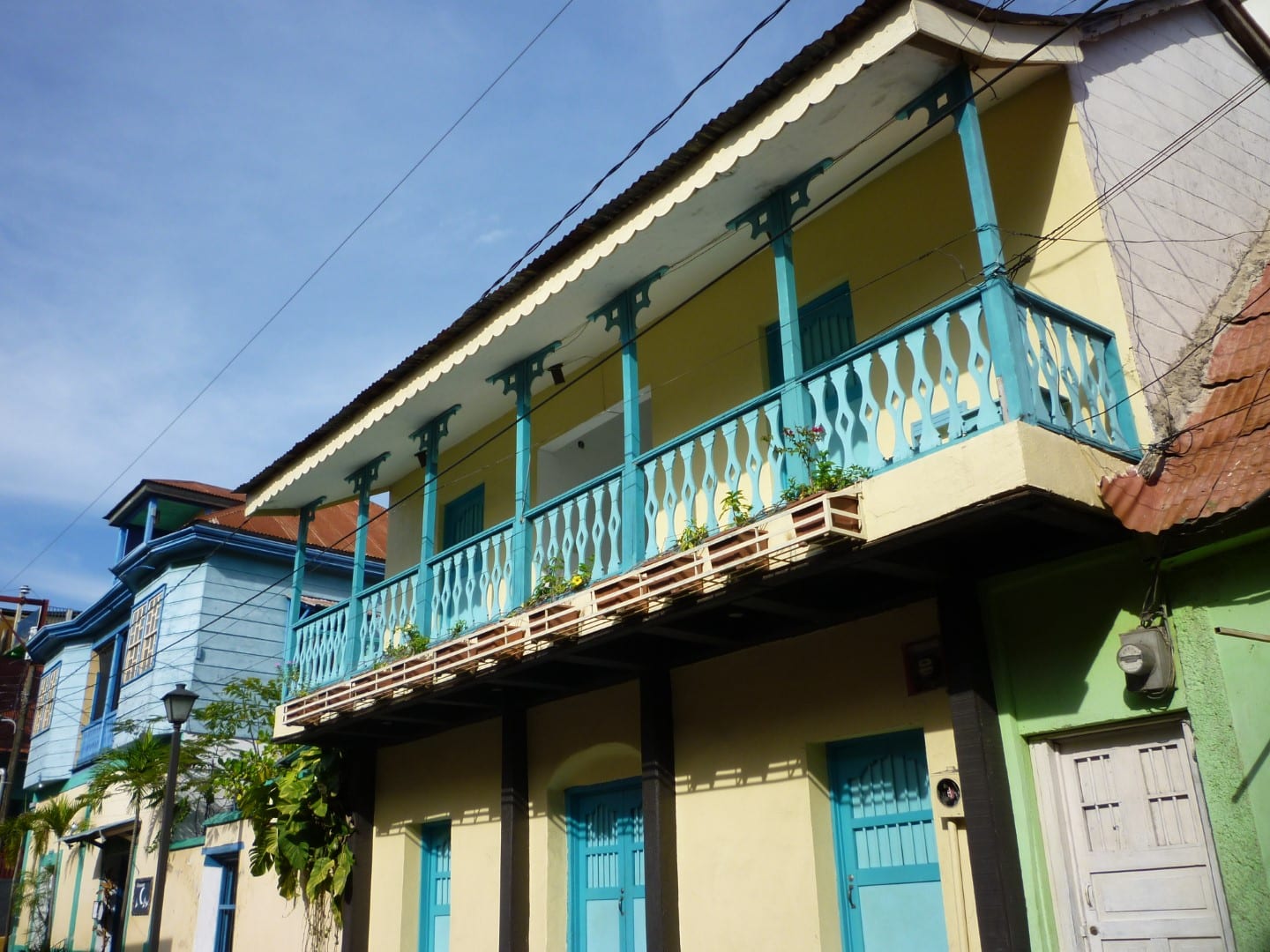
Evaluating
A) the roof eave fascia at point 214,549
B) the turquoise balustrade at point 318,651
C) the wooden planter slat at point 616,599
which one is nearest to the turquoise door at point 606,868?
the wooden planter slat at point 616,599

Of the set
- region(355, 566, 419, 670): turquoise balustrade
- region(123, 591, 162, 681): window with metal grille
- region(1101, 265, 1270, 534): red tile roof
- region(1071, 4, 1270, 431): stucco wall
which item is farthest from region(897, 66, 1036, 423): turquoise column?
region(123, 591, 162, 681): window with metal grille

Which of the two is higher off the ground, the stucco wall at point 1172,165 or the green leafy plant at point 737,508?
the stucco wall at point 1172,165

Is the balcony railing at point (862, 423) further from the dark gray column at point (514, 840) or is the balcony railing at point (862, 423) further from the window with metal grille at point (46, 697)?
the window with metal grille at point (46, 697)

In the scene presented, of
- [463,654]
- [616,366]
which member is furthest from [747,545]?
[616,366]

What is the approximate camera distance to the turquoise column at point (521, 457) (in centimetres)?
915

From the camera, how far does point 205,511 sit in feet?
69.6

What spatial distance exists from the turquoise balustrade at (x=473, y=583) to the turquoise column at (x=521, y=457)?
13cm

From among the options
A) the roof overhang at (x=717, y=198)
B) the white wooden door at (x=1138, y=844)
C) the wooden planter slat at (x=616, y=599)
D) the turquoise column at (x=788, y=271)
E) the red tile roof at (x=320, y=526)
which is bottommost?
the white wooden door at (x=1138, y=844)

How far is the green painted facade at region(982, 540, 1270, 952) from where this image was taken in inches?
213

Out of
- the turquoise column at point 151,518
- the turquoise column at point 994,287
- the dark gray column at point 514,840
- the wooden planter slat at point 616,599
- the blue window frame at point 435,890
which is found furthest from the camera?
the turquoise column at point 151,518

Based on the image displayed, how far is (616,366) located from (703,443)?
11.5 feet

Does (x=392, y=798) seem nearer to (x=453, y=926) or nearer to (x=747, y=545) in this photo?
(x=453, y=926)

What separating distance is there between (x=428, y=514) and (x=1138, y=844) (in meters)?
6.71

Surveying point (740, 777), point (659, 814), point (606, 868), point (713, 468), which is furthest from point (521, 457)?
point (606, 868)
